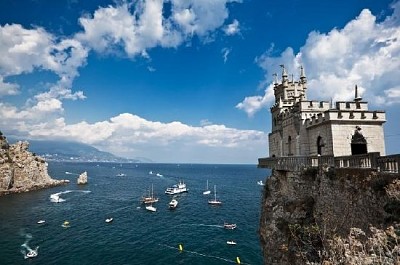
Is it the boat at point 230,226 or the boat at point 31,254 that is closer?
the boat at point 31,254

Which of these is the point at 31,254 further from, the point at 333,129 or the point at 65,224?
the point at 333,129

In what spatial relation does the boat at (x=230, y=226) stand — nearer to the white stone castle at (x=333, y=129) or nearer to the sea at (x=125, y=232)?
the sea at (x=125, y=232)

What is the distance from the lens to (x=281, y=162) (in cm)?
2302

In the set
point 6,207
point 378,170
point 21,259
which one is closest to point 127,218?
point 21,259

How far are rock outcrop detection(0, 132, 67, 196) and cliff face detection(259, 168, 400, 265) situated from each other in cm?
10066

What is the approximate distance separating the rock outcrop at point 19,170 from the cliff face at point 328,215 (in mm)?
100658

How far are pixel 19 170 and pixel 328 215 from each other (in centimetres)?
11737

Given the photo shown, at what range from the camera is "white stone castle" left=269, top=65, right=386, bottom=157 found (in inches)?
747

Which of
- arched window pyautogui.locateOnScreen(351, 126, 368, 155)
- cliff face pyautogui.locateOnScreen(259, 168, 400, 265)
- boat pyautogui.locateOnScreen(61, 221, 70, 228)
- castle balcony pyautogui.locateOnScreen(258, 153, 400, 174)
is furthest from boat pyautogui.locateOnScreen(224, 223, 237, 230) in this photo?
arched window pyautogui.locateOnScreen(351, 126, 368, 155)

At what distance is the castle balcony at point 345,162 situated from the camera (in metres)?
12.2

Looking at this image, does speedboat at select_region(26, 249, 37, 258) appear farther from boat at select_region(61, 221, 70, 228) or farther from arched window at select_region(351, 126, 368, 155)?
arched window at select_region(351, 126, 368, 155)

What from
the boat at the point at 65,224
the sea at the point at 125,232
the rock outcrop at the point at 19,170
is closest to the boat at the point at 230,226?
the sea at the point at 125,232

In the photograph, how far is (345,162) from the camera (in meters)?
15.2

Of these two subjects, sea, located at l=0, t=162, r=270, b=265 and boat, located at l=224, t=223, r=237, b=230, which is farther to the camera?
boat, located at l=224, t=223, r=237, b=230
